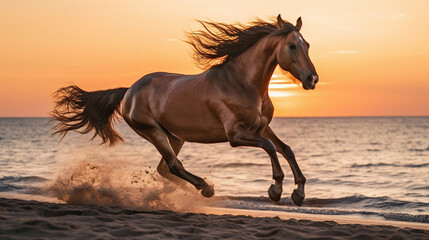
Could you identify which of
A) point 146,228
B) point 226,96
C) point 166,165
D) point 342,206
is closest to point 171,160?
point 166,165

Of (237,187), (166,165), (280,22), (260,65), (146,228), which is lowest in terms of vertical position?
(237,187)

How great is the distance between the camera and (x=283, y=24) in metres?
6.62

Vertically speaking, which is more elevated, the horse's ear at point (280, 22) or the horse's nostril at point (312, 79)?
the horse's ear at point (280, 22)

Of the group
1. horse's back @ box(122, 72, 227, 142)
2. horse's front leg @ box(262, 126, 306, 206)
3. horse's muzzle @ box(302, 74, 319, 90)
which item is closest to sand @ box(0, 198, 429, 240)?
horse's front leg @ box(262, 126, 306, 206)

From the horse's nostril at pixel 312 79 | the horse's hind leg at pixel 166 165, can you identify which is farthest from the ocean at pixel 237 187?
the horse's nostril at pixel 312 79

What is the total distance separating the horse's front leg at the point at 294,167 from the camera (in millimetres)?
6348

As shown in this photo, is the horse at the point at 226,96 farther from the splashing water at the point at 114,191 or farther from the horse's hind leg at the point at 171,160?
the splashing water at the point at 114,191

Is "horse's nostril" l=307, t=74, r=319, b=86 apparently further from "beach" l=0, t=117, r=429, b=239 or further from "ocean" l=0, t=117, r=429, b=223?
"ocean" l=0, t=117, r=429, b=223

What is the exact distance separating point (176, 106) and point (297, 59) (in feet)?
6.28

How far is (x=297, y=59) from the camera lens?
6.29 meters

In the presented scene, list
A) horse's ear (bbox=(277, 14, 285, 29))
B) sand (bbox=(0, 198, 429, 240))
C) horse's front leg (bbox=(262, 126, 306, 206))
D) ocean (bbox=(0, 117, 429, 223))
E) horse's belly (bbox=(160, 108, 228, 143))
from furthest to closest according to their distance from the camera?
ocean (bbox=(0, 117, 429, 223))
horse's belly (bbox=(160, 108, 228, 143))
horse's ear (bbox=(277, 14, 285, 29))
horse's front leg (bbox=(262, 126, 306, 206))
sand (bbox=(0, 198, 429, 240))

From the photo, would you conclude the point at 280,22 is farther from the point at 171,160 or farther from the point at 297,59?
the point at 171,160

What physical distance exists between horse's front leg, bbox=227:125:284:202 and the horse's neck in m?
0.60

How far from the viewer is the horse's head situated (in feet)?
20.3
